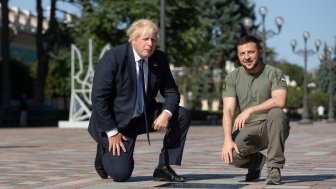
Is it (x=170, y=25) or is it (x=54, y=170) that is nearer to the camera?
(x=54, y=170)

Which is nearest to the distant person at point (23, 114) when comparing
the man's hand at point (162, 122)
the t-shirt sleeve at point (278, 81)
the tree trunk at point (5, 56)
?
the tree trunk at point (5, 56)

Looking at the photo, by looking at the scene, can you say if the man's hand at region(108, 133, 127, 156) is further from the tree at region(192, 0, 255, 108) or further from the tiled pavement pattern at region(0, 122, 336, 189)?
the tree at region(192, 0, 255, 108)

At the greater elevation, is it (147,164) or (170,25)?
(170,25)

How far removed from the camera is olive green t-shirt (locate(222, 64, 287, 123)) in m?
7.10

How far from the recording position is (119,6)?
3975 cm

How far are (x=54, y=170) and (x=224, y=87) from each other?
126 inches

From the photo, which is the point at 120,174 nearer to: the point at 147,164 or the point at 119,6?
the point at 147,164

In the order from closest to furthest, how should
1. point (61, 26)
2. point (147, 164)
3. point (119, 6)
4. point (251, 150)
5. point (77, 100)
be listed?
point (251, 150) < point (147, 164) < point (77, 100) < point (119, 6) < point (61, 26)

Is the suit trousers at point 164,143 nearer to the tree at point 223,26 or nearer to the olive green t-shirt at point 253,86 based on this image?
the olive green t-shirt at point 253,86

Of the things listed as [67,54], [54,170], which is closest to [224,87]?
[54,170]

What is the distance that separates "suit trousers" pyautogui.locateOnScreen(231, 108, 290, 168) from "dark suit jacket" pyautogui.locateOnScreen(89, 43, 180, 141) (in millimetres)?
765

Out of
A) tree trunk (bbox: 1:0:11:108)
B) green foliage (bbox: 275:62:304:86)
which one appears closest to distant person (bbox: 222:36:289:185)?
tree trunk (bbox: 1:0:11:108)

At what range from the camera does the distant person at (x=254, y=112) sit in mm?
6934

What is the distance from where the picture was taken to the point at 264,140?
7.18 metres
